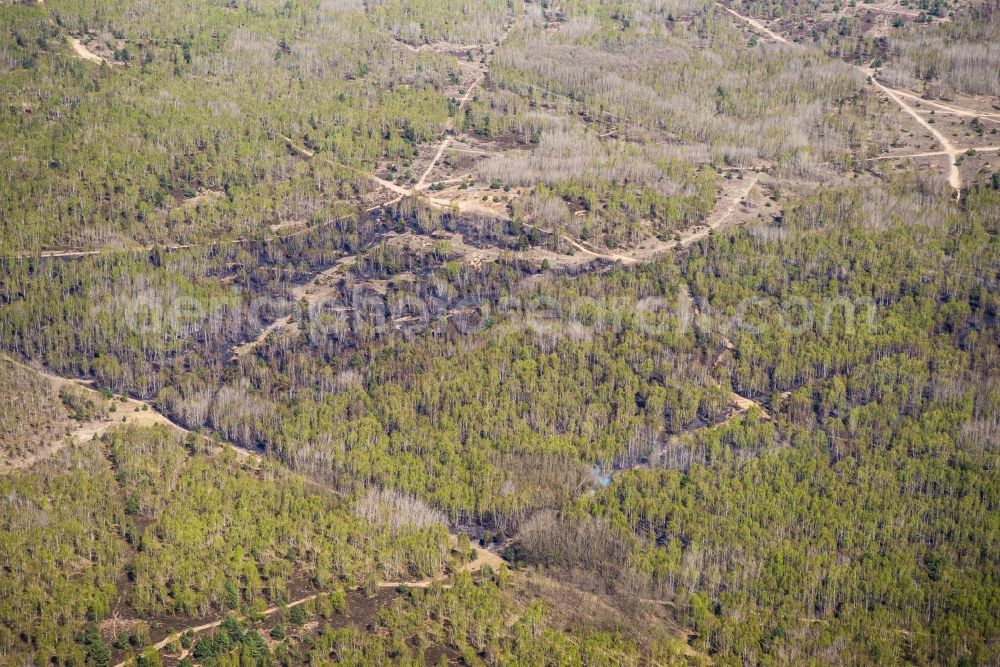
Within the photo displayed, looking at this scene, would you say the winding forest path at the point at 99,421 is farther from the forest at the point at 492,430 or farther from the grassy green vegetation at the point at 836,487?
the grassy green vegetation at the point at 836,487

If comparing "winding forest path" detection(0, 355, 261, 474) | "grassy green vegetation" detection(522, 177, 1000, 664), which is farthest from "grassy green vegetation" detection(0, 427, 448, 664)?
"grassy green vegetation" detection(522, 177, 1000, 664)

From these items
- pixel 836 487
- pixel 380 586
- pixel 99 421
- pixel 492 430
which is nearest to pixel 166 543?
pixel 380 586

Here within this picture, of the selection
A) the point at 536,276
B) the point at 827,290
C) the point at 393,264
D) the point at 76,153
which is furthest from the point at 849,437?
the point at 76,153

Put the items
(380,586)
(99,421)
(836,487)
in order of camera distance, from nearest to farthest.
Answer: (380,586), (836,487), (99,421)

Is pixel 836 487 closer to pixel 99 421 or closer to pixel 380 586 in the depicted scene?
pixel 380 586

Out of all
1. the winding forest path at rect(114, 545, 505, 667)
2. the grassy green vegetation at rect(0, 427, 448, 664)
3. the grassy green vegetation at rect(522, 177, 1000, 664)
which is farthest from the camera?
the grassy green vegetation at rect(522, 177, 1000, 664)

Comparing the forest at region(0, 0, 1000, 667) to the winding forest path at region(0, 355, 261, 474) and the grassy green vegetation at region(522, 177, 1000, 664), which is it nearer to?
the grassy green vegetation at region(522, 177, 1000, 664)

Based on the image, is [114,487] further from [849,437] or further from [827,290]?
[827,290]

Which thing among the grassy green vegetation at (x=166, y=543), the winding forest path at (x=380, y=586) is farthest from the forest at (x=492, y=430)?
the winding forest path at (x=380, y=586)

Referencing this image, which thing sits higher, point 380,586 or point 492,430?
point 492,430

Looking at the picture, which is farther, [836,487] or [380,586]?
[836,487]
